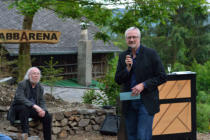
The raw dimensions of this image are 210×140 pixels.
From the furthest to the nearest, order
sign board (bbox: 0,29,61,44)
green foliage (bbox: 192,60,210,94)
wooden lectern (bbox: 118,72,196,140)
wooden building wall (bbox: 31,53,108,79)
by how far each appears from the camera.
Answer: wooden building wall (bbox: 31,53,108,79), green foliage (bbox: 192,60,210,94), sign board (bbox: 0,29,61,44), wooden lectern (bbox: 118,72,196,140)

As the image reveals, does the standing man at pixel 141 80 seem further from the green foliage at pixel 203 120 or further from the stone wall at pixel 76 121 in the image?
the green foliage at pixel 203 120

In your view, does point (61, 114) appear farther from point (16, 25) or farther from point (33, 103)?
point (16, 25)

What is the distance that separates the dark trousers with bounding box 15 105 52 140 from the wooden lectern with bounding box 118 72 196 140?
67.5 inches

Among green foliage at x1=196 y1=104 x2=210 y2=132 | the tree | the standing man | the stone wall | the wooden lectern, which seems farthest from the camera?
the tree

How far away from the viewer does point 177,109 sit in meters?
5.55

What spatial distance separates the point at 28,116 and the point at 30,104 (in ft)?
0.71

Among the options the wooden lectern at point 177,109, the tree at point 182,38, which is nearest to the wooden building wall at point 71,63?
the tree at point 182,38

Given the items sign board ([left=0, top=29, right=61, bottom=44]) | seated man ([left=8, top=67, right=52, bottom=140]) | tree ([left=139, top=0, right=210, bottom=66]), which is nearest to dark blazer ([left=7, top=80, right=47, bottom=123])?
seated man ([left=8, top=67, right=52, bottom=140])

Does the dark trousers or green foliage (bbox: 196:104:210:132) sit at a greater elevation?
the dark trousers

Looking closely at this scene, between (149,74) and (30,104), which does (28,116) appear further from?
(149,74)

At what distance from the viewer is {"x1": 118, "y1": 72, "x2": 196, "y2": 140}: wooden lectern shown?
17.8 ft

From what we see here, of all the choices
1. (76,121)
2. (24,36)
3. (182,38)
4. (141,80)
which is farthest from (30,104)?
(182,38)

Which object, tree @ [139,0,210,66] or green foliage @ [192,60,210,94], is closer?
green foliage @ [192,60,210,94]

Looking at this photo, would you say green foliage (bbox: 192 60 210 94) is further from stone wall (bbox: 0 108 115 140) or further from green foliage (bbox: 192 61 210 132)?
stone wall (bbox: 0 108 115 140)
